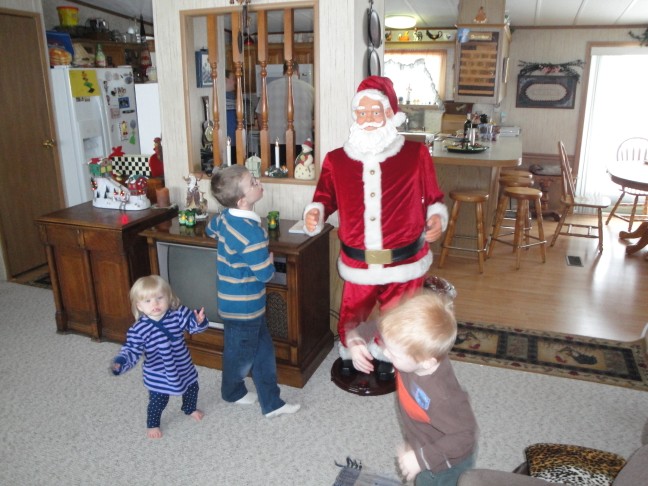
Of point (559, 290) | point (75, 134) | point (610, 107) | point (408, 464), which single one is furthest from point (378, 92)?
point (610, 107)

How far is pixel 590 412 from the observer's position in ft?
8.13

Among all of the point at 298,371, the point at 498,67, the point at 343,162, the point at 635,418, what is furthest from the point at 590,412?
the point at 498,67

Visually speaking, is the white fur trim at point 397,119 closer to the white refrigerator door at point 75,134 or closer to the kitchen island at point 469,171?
the kitchen island at point 469,171

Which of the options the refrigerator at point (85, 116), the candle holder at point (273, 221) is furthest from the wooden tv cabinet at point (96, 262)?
the refrigerator at point (85, 116)

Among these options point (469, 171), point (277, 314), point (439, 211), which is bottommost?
point (277, 314)

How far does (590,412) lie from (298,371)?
1353 mm

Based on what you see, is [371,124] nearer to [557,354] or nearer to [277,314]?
[277,314]

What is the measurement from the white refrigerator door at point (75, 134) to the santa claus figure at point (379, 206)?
2803mm

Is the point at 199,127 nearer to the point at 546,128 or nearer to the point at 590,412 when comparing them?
the point at 590,412

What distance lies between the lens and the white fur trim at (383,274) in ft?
7.69

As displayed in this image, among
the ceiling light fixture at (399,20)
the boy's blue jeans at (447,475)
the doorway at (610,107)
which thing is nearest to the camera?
the boy's blue jeans at (447,475)

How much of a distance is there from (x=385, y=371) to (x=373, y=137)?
1142mm

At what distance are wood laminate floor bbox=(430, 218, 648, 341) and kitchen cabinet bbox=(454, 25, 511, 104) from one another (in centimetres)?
156

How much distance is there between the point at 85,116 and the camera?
14.4 feet
